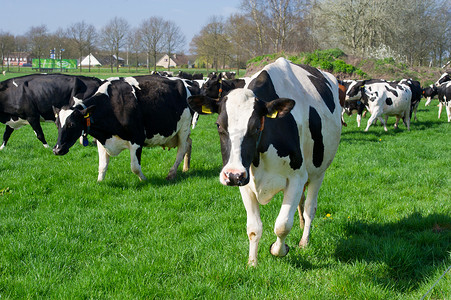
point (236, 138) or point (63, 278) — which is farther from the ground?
point (236, 138)

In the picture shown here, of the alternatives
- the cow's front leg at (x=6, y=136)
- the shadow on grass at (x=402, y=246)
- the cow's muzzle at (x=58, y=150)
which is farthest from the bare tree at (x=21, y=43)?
the shadow on grass at (x=402, y=246)

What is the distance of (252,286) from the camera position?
3453 mm

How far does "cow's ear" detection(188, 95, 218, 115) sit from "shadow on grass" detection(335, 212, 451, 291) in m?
2.07

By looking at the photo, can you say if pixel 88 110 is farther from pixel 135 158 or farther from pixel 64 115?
pixel 135 158

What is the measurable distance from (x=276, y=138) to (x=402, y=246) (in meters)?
1.91

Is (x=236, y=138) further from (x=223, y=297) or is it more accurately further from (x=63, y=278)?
(x=63, y=278)

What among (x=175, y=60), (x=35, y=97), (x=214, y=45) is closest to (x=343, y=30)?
(x=214, y=45)

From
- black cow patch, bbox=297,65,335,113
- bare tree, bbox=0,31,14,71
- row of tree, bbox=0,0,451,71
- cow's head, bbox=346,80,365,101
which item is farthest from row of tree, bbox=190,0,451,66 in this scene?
bare tree, bbox=0,31,14,71

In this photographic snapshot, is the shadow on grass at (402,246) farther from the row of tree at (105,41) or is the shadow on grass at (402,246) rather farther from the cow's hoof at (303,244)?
the row of tree at (105,41)

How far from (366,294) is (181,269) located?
1697mm

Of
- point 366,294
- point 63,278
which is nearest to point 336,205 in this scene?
point 366,294

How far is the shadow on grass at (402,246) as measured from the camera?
369 cm

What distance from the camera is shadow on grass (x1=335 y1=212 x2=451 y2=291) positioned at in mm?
3689

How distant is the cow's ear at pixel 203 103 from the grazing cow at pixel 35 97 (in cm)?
761
